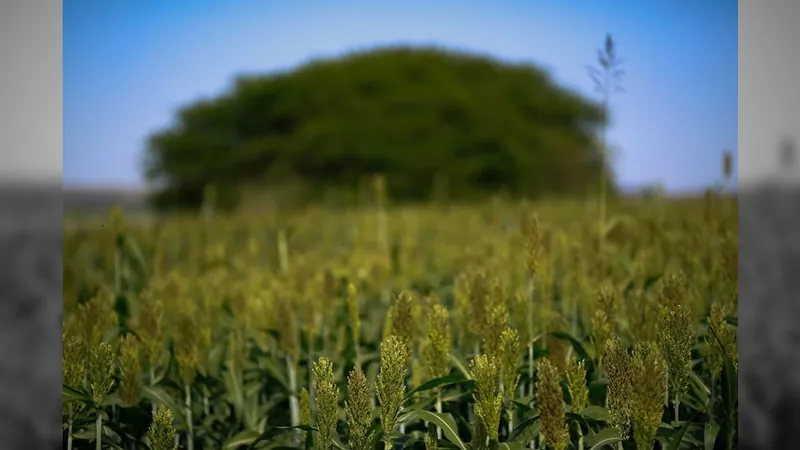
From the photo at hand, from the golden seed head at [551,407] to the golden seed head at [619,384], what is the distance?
2.8 inches

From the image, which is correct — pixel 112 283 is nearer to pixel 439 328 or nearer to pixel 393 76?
pixel 439 328

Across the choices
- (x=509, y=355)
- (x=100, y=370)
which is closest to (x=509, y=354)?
(x=509, y=355)

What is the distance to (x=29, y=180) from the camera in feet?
3.84

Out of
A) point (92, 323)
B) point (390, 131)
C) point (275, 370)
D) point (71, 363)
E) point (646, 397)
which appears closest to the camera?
point (646, 397)

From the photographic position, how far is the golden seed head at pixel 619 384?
0.87 metres

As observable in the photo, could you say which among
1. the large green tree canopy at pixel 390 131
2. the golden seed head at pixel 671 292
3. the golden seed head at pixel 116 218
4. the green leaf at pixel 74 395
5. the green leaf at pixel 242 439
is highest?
the large green tree canopy at pixel 390 131

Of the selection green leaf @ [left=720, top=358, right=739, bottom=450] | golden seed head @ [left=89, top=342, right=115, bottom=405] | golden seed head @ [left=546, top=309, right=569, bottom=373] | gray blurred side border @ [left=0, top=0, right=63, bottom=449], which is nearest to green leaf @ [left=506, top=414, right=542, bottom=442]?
golden seed head @ [left=546, top=309, right=569, bottom=373]

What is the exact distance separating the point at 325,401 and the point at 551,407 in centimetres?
28

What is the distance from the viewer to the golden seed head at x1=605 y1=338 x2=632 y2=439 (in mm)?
870

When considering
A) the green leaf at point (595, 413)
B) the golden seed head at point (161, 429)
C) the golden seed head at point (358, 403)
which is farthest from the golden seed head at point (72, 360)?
the green leaf at point (595, 413)

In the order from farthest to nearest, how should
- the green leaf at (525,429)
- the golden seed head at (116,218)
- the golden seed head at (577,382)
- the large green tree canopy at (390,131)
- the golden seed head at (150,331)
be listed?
the large green tree canopy at (390,131) → the golden seed head at (116,218) → the golden seed head at (150,331) → the green leaf at (525,429) → the golden seed head at (577,382)

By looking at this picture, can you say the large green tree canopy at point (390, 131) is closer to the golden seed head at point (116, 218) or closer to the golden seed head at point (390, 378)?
the golden seed head at point (116, 218)

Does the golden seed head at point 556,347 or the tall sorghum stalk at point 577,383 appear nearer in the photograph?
the tall sorghum stalk at point 577,383

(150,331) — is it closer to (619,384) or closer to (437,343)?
(437,343)
